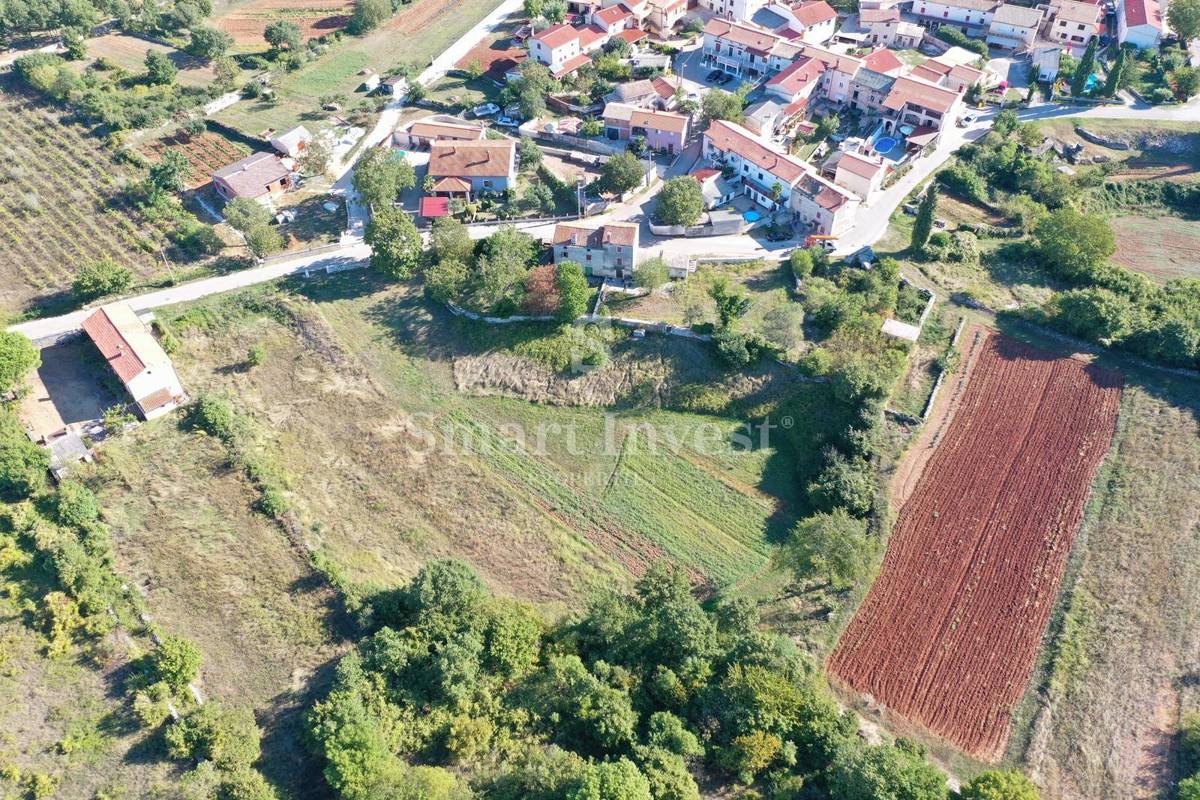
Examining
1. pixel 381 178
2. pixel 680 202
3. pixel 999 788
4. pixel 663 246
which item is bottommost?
pixel 999 788

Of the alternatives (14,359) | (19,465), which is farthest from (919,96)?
(19,465)

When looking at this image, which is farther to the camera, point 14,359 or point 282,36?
point 282,36

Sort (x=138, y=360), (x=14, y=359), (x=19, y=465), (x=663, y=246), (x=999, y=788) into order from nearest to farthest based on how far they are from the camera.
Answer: (x=999, y=788) < (x=19, y=465) < (x=14, y=359) < (x=138, y=360) < (x=663, y=246)

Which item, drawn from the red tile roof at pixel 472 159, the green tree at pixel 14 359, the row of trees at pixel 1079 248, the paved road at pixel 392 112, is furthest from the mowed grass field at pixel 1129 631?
the green tree at pixel 14 359

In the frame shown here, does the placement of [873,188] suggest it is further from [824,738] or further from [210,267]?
[210,267]

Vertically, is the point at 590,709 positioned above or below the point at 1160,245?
below

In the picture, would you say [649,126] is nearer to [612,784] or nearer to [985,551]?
[985,551]

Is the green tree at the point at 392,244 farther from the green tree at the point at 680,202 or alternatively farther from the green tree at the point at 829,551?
the green tree at the point at 829,551
